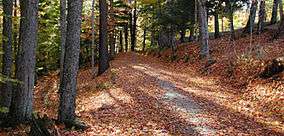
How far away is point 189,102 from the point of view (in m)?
14.1

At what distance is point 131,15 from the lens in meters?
47.5

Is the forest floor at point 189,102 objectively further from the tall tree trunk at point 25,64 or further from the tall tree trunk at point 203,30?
the tall tree trunk at point 203,30

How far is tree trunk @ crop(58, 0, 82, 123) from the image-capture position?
10.6 m

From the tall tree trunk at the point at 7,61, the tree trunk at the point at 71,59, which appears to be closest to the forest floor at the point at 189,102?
the tree trunk at the point at 71,59

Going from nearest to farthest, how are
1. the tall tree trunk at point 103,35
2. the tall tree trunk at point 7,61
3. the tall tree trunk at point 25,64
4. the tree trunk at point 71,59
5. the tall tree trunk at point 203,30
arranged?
the tree trunk at point 71,59 < the tall tree trunk at point 25,64 < the tall tree trunk at point 7,61 < the tall tree trunk at point 103,35 < the tall tree trunk at point 203,30

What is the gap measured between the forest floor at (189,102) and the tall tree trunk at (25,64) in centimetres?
57

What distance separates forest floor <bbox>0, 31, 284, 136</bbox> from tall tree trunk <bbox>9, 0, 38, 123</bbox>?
57 centimetres

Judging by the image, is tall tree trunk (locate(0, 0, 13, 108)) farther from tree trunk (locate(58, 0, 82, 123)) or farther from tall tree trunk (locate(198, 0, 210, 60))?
tall tree trunk (locate(198, 0, 210, 60))

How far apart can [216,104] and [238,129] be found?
10.1 ft

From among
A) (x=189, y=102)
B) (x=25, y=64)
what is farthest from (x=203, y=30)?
(x=25, y=64)

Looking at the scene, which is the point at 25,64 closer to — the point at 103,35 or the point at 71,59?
the point at 71,59

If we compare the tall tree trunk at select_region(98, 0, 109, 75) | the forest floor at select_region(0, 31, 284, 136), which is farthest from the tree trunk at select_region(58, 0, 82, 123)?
the tall tree trunk at select_region(98, 0, 109, 75)

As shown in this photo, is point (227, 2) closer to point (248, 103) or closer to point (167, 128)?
point (248, 103)

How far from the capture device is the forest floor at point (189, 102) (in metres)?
11.1
